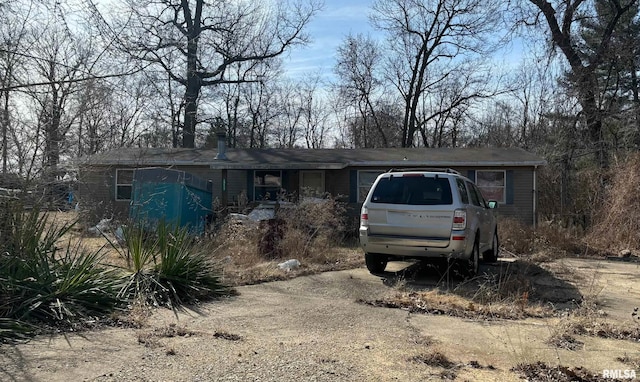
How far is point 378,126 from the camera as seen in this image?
A: 35.6m

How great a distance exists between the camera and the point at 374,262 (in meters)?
8.94

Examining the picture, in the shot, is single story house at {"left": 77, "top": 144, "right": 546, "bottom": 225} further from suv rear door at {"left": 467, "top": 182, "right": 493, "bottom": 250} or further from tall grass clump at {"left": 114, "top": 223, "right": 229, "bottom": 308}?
tall grass clump at {"left": 114, "top": 223, "right": 229, "bottom": 308}

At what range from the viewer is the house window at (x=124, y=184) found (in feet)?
63.7

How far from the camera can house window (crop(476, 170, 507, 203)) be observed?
18391 millimetres

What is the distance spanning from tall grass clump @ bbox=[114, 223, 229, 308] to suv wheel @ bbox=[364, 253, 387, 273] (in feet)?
9.27

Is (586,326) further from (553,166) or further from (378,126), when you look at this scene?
(378,126)

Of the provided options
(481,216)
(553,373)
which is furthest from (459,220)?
(553,373)

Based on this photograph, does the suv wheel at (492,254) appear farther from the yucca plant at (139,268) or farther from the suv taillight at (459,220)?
the yucca plant at (139,268)

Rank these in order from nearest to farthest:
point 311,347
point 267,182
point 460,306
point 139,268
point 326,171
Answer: point 311,347 → point 460,306 → point 139,268 → point 326,171 → point 267,182

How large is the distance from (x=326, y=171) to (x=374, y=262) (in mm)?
10957

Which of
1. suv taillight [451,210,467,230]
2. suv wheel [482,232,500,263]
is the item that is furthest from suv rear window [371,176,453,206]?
suv wheel [482,232,500,263]

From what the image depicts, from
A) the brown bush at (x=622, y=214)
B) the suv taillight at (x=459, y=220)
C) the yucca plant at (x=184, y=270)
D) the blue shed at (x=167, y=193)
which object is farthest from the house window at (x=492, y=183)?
the yucca plant at (x=184, y=270)

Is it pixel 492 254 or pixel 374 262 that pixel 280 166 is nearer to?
pixel 492 254

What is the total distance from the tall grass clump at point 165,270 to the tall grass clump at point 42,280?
301 millimetres
